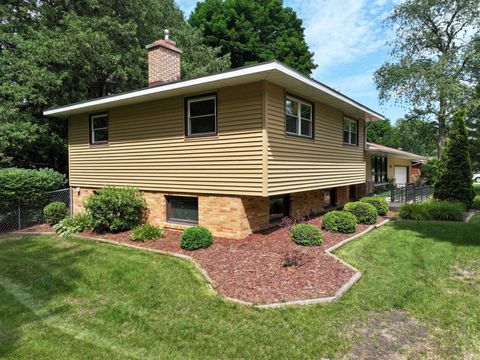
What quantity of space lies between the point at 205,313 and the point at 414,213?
9.79 meters

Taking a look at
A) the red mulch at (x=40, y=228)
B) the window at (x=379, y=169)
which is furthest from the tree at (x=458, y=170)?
the red mulch at (x=40, y=228)

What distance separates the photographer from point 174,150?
9469mm

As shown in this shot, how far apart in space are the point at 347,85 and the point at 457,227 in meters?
26.0

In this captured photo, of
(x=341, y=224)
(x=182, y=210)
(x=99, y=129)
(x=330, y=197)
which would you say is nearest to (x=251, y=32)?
(x=330, y=197)

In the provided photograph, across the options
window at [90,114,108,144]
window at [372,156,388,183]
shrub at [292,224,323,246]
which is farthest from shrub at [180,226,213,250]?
window at [372,156,388,183]

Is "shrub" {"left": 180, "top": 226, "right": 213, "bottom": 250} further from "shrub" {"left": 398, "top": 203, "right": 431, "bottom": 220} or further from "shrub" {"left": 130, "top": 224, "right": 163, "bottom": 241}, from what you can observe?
"shrub" {"left": 398, "top": 203, "right": 431, "bottom": 220}

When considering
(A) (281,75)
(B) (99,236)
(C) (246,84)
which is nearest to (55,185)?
(B) (99,236)

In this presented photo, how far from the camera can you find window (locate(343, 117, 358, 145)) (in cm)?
1338

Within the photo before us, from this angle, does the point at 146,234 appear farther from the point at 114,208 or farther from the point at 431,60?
the point at 431,60

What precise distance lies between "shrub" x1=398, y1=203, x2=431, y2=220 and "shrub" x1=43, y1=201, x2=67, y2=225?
1261 centimetres

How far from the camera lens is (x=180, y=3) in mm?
24609

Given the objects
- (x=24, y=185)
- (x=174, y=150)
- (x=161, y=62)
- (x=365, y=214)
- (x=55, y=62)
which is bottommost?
(x=365, y=214)

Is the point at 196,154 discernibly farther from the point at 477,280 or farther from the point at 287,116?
the point at 477,280

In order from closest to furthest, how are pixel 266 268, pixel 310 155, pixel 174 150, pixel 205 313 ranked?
pixel 205 313, pixel 266 268, pixel 174 150, pixel 310 155
